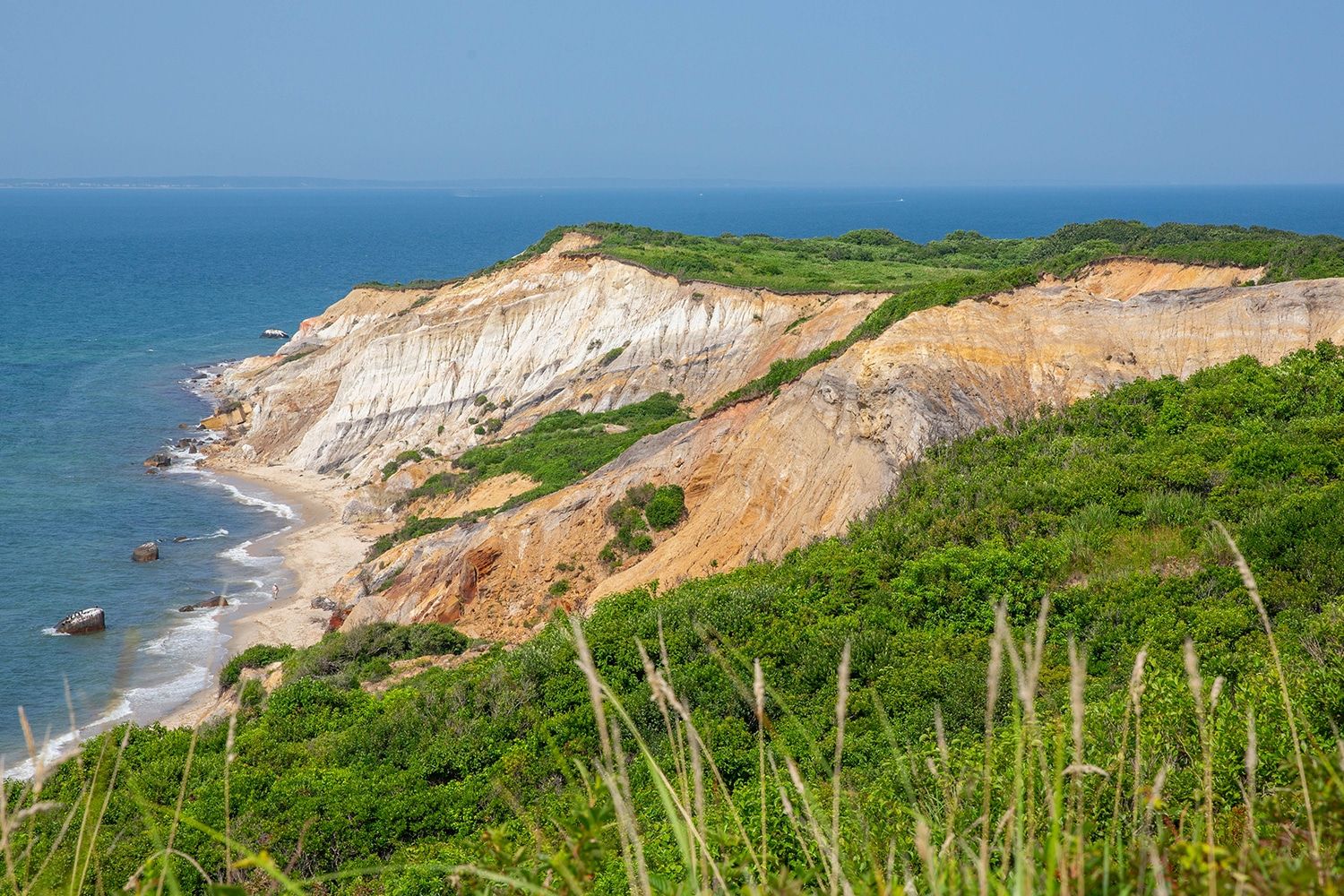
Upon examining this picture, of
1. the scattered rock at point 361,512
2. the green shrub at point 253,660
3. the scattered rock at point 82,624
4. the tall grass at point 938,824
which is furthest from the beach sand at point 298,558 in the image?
the tall grass at point 938,824

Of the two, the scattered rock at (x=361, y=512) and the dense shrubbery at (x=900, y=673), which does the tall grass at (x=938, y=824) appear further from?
the scattered rock at (x=361, y=512)

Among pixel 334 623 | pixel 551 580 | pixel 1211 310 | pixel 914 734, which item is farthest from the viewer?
pixel 334 623

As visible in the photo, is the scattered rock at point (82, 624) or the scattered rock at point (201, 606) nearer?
the scattered rock at point (82, 624)

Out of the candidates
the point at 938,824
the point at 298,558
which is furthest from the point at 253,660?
the point at 938,824

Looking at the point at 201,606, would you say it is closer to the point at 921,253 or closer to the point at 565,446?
the point at 565,446

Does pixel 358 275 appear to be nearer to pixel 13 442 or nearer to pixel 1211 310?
pixel 13 442

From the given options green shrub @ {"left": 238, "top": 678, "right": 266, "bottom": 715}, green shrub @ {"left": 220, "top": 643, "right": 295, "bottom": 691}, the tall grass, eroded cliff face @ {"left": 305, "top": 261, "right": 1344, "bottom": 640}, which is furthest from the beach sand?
the tall grass

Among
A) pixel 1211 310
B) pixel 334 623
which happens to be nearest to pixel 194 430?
pixel 334 623
